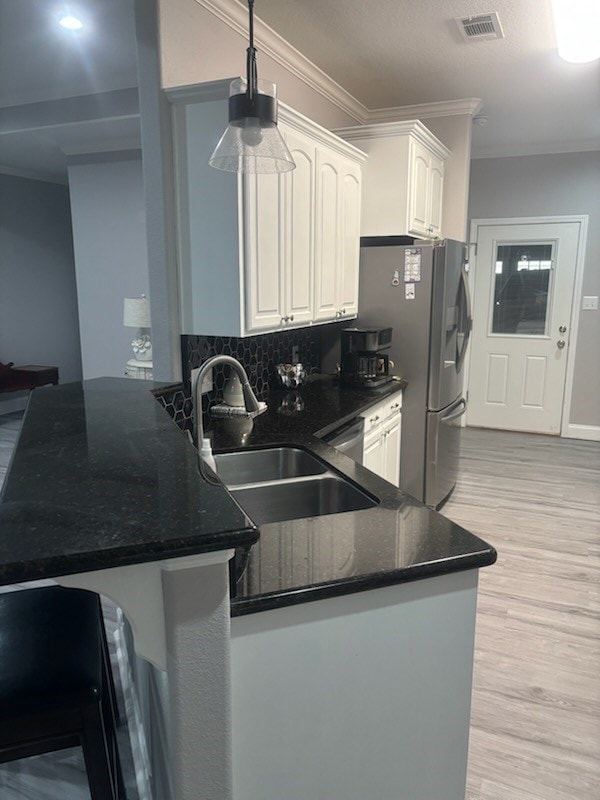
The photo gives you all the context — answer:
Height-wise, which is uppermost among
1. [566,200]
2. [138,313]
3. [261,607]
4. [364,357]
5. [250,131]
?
[566,200]

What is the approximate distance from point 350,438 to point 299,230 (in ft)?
3.34

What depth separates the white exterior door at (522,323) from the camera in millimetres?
5625

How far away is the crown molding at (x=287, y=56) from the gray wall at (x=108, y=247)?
2224 millimetres

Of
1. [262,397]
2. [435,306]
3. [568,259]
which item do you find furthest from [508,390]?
[262,397]

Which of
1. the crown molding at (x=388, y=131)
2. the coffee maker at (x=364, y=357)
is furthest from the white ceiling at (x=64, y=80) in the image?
the coffee maker at (x=364, y=357)

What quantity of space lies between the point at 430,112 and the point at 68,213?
5110mm

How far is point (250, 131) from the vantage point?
1442mm

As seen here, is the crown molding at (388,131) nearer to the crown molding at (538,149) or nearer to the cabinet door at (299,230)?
the cabinet door at (299,230)

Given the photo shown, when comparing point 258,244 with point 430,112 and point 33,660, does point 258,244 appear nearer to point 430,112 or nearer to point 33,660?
→ point 33,660

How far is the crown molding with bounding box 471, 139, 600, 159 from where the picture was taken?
17.2 feet

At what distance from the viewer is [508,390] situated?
5977mm

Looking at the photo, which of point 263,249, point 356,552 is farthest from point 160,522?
point 263,249

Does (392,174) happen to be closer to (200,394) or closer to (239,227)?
(239,227)

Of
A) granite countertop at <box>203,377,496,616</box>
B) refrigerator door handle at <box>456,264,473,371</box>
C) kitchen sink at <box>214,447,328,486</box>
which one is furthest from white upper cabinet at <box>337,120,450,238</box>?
granite countertop at <box>203,377,496,616</box>
